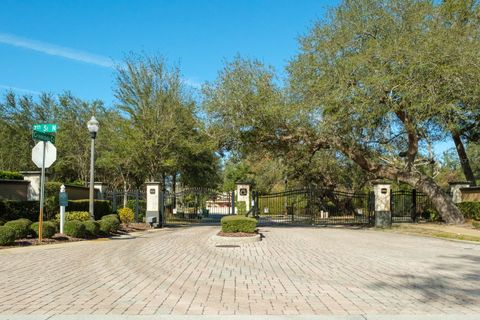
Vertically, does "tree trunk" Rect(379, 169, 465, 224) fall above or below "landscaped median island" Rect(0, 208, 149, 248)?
above

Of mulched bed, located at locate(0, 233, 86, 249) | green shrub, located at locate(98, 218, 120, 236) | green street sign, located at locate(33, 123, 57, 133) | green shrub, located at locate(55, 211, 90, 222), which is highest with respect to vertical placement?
green street sign, located at locate(33, 123, 57, 133)

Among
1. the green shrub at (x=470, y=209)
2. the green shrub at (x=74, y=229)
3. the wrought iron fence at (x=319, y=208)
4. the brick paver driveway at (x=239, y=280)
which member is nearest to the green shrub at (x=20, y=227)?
the brick paver driveway at (x=239, y=280)

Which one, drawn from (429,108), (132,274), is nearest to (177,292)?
(132,274)

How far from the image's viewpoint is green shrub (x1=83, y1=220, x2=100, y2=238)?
17.5m

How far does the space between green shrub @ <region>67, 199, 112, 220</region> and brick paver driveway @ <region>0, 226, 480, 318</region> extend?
294 inches

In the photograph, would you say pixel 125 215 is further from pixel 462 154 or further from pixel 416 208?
pixel 462 154

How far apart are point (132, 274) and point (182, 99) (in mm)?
23084

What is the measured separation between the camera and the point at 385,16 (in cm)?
2173

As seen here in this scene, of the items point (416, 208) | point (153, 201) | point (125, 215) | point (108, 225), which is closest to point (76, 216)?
point (108, 225)

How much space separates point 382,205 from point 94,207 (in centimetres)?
1458

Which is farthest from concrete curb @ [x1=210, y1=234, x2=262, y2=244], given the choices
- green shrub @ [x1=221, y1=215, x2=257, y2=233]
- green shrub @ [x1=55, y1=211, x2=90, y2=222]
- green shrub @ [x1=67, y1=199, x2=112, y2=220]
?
green shrub @ [x1=67, y1=199, x2=112, y2=220]

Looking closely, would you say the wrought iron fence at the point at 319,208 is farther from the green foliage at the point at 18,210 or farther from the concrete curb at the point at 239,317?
the concrete curb at the point at 239,317

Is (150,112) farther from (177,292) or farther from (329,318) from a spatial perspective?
(329,318)

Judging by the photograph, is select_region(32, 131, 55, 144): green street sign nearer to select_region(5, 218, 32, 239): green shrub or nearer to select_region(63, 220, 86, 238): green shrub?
select_region(5, 218, 32, 239): green shrub
